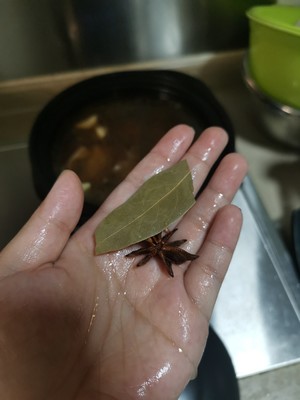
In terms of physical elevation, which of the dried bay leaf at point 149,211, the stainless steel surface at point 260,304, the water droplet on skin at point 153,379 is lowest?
the stainless steel surface at point 260,304

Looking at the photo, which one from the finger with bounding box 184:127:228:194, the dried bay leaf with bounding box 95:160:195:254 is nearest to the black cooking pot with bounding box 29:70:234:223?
the finger with bounding box 184:127:228:194

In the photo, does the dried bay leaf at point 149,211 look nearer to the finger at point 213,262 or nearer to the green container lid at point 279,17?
the finger at point 213,262

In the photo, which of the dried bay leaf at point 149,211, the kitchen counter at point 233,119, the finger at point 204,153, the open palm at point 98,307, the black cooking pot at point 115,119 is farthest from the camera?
the kitchen counter at point 233,119

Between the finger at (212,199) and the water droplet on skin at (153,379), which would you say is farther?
the finger at (212,199)

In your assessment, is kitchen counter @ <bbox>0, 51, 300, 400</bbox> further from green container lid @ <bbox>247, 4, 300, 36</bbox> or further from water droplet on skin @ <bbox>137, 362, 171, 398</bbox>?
water droplet on skin @ <bbox>137, 362, 171, 398</bbox>

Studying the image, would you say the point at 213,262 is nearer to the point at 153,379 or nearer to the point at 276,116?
the point at 153,379

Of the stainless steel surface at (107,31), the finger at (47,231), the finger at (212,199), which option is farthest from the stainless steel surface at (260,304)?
the stainless steel surface at (107,31)

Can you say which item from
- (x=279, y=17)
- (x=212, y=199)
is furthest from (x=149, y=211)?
(x=279, y=17)
